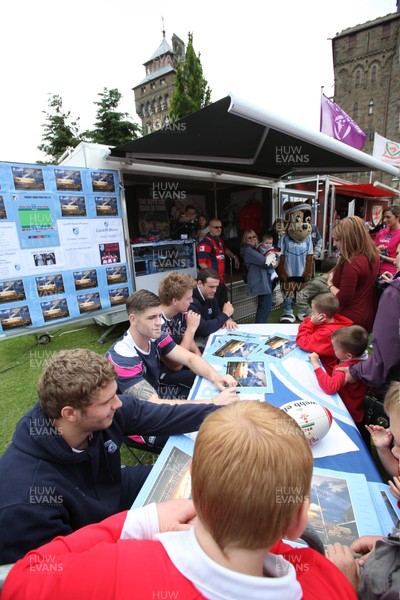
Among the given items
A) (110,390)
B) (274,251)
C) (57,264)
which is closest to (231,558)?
(110,390)

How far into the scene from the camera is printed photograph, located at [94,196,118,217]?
3947 millimetres

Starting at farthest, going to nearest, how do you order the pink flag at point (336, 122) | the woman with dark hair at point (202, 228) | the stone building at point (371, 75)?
the stone building at point (371, 75) → the pink flag at point (336, 122) → the woman with dark hair at point (202, 228)

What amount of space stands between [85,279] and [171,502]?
3444 mm

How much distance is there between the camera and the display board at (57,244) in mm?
3346

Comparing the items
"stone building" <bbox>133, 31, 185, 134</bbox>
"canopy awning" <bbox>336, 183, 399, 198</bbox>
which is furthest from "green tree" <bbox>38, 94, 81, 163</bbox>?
"stone building" <bbox>133, 31, 185, 134</bbox>

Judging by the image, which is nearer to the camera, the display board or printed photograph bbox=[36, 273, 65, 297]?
the display board

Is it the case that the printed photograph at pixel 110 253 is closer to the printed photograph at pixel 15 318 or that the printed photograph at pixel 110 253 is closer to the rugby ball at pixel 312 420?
the printed photograph at pixel 15 318

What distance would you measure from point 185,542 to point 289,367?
169cm

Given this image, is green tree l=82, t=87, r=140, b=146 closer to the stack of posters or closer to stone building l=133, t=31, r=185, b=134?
the stack of posters

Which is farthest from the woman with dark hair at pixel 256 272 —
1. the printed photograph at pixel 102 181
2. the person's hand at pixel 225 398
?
the person's hand at pixel 225 398

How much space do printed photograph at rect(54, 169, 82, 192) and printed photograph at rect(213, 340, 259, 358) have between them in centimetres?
279

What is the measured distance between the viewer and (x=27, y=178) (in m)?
3.34

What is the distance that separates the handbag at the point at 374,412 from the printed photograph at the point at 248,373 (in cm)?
70

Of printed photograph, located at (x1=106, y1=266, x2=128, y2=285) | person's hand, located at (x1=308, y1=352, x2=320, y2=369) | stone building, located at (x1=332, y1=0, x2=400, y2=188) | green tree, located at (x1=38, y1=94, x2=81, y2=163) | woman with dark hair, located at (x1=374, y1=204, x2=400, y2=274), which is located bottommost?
person's hand, located at (x1=308, y1=352, x2=320, y2=369)
